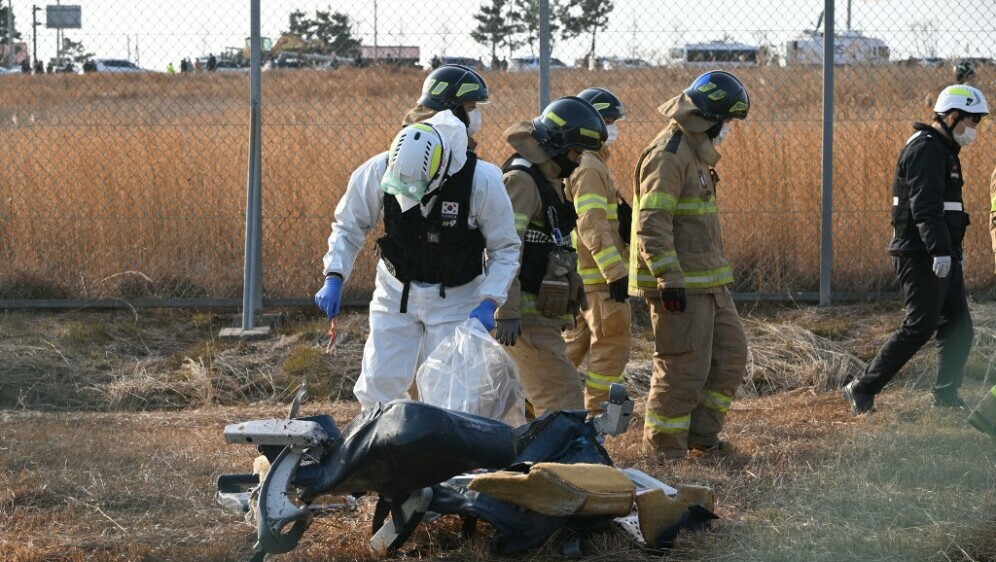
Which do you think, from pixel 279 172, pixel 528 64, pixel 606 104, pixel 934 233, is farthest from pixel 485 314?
pixel 279 172

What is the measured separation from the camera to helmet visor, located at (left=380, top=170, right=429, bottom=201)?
4.82 metres

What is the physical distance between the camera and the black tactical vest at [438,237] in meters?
5.02

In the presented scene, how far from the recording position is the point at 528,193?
5.80 meters

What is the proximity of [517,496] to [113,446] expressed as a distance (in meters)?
2.84

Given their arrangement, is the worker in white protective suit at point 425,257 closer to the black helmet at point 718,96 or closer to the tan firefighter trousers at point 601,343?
the black helmet at point 718,96

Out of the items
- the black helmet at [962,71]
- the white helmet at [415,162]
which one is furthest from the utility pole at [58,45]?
the black helmet at [962,71]

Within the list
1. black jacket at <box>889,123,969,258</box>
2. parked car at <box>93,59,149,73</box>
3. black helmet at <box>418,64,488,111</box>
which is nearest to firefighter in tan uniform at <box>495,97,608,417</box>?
black helmet at <box>418,64,488,111</box>

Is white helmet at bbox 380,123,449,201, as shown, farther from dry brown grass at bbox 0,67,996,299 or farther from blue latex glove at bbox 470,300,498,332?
dry brown grass at bbox 0,67,996,299

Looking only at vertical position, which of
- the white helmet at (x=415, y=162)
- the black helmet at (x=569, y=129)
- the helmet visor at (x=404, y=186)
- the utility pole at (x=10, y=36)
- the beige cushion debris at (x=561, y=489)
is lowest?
the beige cushion debris at (x=561, y=489)

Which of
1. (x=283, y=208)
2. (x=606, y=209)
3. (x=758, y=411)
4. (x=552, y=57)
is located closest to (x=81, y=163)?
(x=283, y=208)

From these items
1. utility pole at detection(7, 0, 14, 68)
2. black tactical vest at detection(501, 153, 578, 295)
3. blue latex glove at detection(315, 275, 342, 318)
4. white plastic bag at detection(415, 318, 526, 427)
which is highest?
utility pole at detection(7, 0, 14, 68)

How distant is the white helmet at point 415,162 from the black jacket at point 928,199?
3.09 meters

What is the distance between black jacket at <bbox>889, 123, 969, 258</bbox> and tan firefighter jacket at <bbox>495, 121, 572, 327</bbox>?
2.14 meters

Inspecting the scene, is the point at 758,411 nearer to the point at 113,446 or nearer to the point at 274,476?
the point at 113,446
